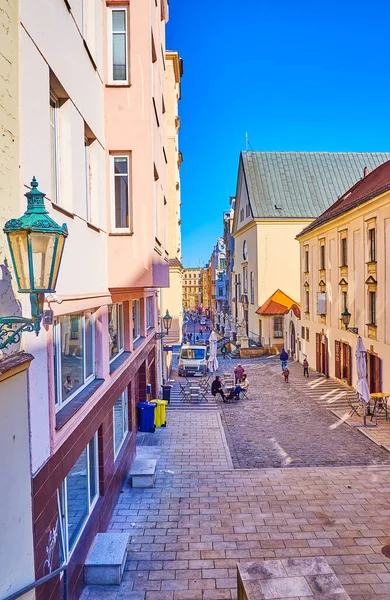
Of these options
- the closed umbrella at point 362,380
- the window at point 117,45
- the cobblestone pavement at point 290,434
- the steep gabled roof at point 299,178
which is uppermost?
the steep gabled roof at point 299,178

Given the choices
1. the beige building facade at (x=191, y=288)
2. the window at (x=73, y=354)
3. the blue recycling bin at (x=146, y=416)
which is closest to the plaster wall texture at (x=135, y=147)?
the window at (x=73, y=354)

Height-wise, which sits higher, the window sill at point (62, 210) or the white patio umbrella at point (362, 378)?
the window sill at point (62, 210)

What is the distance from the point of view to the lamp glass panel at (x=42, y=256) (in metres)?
3.26

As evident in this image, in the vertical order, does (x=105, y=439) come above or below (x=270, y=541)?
above

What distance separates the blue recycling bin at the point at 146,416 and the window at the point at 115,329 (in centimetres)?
414

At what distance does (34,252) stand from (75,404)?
142 inches

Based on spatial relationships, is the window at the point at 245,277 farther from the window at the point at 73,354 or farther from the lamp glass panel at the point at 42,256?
the lamp glass panel at the point at 42,256

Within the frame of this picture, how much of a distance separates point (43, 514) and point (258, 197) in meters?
42.8

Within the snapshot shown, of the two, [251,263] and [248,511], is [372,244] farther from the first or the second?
[251,263]

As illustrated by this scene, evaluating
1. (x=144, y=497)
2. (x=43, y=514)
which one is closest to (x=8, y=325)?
(x=43, y=514)

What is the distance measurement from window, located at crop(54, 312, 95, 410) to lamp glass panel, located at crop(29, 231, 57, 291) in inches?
92.8

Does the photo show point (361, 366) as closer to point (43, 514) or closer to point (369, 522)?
point (369, 522)

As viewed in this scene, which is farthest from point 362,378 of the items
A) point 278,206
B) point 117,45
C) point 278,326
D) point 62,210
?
point 278,206

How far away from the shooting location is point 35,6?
4.56 m
